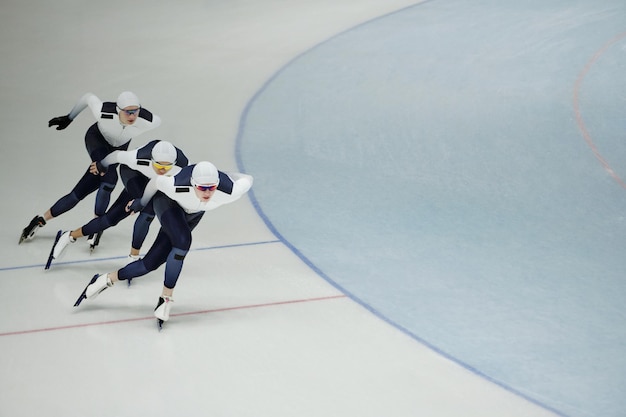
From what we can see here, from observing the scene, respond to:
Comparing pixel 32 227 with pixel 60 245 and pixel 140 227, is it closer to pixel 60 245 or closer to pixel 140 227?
pixel 60 245

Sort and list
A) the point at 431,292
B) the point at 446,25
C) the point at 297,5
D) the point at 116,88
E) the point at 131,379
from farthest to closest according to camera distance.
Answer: the point at 297,5 → the point at 446,25 → the point at 116,88 → the point at 431,292 → the point at 131,379

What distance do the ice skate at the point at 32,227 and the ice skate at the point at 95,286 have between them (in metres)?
1.26

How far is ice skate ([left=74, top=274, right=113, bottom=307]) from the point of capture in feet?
22.3

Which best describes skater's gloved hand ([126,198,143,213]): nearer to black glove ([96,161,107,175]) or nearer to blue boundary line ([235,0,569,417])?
black glove ([96,161,107,175])

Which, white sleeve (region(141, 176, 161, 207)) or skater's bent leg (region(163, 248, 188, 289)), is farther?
white sleeve (region(141, 176, 161, 207))

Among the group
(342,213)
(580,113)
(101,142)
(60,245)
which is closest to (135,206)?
(60,245)

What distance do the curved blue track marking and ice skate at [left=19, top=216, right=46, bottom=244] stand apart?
1.88m

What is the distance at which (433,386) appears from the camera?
6.06 meters

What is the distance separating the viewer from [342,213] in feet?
28.3

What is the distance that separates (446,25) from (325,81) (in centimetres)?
260

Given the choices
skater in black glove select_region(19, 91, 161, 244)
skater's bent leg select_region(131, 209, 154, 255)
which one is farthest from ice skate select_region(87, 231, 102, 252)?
skater's bent leg select_region(131, 209, 154, 255)

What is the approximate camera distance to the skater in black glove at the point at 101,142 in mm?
7723

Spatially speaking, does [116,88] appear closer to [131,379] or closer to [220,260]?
[220,260]

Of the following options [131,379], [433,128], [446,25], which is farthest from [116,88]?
[131,379]
